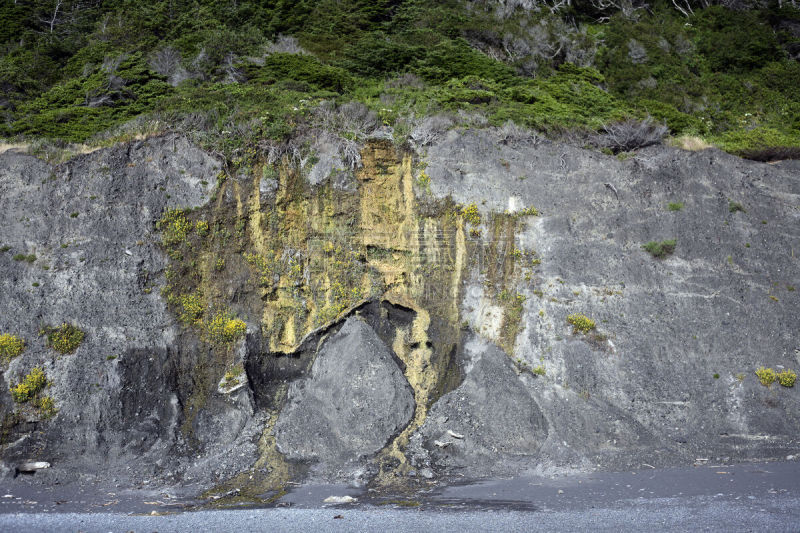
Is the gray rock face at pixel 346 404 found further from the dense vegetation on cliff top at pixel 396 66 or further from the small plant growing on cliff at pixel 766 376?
the small plant growing on cliff at pixel 766 376

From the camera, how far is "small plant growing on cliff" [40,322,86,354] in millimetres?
16672

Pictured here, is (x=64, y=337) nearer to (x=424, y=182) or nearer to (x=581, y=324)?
(x=424, y=182)

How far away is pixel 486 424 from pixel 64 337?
11.3m

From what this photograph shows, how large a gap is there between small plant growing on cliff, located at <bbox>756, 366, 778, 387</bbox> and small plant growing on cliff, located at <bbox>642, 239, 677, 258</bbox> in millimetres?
4120

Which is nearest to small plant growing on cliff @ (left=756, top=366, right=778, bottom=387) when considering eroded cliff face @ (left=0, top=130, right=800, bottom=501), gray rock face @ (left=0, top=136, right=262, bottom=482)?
eroded cliff face @ (left=0, top=130, right=800, bottom=501)

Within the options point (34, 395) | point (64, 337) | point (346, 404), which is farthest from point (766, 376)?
point (34, 395)

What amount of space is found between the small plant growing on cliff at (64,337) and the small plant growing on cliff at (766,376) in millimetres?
18074

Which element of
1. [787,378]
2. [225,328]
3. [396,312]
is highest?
[396,312]

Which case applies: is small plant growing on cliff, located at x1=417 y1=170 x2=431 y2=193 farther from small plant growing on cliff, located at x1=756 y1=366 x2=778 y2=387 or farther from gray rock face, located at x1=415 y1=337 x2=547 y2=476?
small plant growing on cliff, located at x1=756 y1=366 x2=778 y2=387

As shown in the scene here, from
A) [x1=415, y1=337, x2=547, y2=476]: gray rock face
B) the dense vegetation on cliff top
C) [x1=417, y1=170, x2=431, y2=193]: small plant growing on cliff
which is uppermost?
the dense vegetation on cliff top

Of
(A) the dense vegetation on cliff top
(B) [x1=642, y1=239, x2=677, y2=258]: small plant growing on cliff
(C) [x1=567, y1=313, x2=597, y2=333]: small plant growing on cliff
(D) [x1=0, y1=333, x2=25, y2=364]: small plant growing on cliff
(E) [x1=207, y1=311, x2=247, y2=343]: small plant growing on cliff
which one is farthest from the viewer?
(A) the dense vegetation on cliff top

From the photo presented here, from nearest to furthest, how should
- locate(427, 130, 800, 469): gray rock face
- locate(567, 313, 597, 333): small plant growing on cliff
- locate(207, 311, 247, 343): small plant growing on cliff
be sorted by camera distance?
locate(427, 130, 800, 469): gray rock face
locate(207, 311, 247, 343): small plant growing on cliff
locate(567, 313, 597, 333): small plant growing on cliff

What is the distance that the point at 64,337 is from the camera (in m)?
16.8

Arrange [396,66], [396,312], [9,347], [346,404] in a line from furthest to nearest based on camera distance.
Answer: [396,66]
[396,312]
[346,404]
[9,347]
